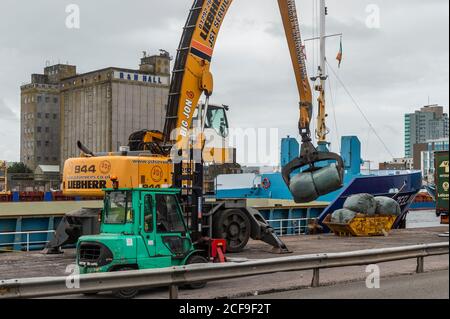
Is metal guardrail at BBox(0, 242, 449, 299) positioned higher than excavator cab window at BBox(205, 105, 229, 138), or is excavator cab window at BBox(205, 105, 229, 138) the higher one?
excavator cab window at BBox(205, 105, 229, 138)

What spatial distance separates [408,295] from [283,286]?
9.80ft

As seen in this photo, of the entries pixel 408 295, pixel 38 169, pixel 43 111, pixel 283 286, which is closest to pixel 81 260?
pixel 283 286

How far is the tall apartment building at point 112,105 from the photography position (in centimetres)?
10575

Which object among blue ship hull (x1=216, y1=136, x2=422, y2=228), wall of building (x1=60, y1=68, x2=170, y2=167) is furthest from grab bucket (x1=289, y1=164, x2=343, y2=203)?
wall of building (x1=60, y1=68, x2=170, y2=167)

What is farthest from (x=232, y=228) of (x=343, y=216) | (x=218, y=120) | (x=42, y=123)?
(x=42, y=123)

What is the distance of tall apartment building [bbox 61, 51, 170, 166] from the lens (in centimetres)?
10575

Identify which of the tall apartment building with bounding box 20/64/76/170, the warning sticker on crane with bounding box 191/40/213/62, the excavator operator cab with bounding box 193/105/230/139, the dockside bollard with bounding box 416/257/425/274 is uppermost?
the tall apartment building with bounding box 20/64/76/170

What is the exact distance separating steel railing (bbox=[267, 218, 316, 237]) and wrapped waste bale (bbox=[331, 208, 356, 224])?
233cm

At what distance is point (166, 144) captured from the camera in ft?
58.0

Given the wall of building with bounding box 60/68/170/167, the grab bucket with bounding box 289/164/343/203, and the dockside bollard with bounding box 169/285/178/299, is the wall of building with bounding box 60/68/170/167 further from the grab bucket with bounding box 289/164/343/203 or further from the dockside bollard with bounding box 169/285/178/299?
the dockside bollard with bounding box 169/285/178/299

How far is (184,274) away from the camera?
1053 cm

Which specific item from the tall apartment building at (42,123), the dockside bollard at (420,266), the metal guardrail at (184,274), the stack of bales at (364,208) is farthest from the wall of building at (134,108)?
the metal guardrail at (184,274)

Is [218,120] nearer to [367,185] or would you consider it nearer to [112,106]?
[367,185]

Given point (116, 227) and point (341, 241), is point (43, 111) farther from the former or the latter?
point (116, 227)
